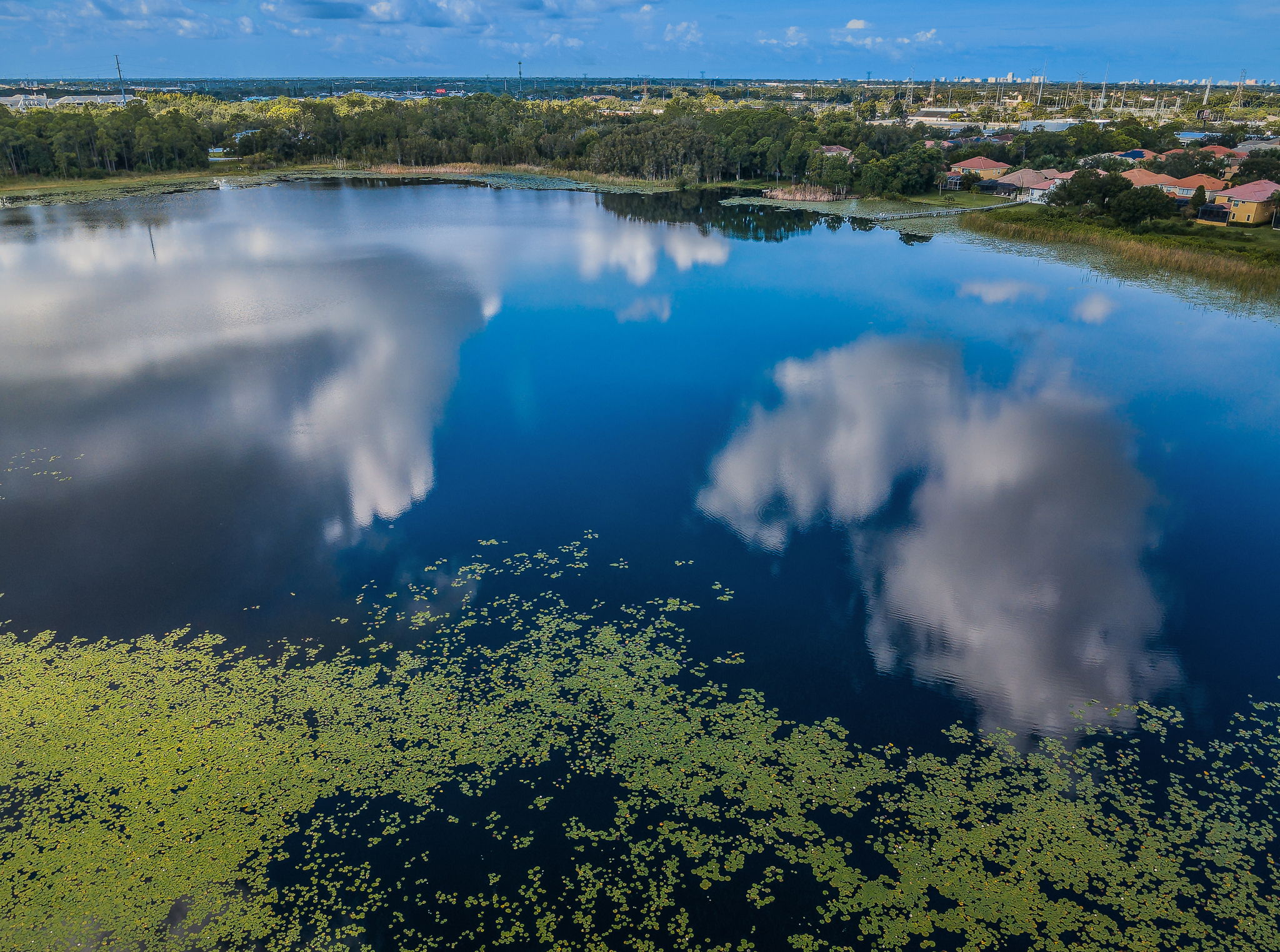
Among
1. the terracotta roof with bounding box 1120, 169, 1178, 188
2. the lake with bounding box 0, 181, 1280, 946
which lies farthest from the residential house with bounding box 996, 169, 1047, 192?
the lake with bounding box 0, 181, 1280, 946

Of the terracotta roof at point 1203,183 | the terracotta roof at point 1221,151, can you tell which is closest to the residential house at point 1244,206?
the terracotta roof at point 1203,183

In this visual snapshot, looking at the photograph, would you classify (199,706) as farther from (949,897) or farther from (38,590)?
(949,897)

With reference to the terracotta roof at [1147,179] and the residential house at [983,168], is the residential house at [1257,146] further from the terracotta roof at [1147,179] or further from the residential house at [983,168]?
the residential house at [983,168]

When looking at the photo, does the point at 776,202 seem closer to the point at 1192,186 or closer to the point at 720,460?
the point at 1192,186

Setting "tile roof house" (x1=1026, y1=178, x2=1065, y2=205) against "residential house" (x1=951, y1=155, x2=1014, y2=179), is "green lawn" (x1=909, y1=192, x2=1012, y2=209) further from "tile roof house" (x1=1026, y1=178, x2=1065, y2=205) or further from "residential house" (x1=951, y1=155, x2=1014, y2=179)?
"residential house" (x1=951, y1=155, x2=1014, y2=179)

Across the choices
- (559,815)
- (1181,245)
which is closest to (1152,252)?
(1181,245)
